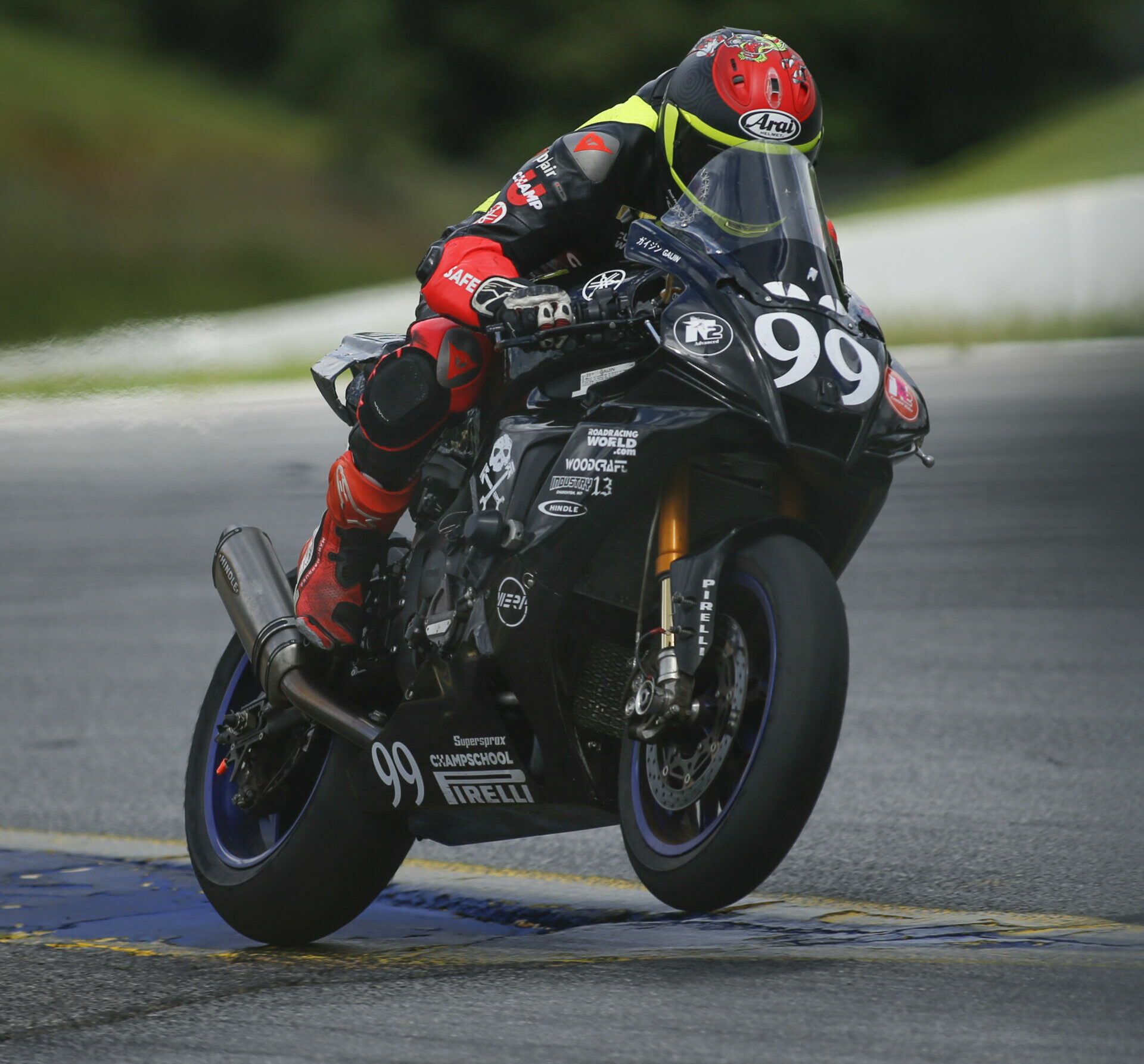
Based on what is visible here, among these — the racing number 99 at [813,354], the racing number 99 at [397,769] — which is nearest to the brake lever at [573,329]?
the racing number 99 at [813,354]

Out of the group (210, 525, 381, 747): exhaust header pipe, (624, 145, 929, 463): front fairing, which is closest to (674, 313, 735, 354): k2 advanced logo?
(624, 145, 929, 463): front fairing

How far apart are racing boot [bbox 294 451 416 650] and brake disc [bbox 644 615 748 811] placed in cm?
106

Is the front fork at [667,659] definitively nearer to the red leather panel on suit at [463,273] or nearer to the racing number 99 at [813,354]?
the racing number 99 at [813,354]

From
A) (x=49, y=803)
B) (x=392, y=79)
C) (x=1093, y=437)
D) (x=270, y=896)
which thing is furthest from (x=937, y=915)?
(x=392, y=79)

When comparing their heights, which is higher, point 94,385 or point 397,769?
point 94,385

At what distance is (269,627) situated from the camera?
3988mm

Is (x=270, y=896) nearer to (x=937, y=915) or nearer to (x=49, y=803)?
(x=937, y=915)

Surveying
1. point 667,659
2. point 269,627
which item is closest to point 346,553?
point 269,627

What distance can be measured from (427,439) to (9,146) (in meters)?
28.7

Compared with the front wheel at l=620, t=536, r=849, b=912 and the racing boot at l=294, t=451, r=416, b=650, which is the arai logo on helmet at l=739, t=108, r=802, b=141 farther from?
the racing boot at l=294, t=451, r=416, b=650

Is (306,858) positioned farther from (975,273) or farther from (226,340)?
(975,273)

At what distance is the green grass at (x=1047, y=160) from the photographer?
28.5 metres

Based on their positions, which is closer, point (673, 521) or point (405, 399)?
point (673, 521)

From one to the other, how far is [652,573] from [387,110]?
1266 inches
